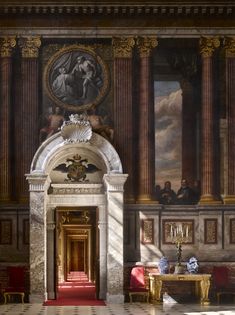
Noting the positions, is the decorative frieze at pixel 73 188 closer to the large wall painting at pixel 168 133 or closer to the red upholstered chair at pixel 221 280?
the large wall painting at pixel 168 133

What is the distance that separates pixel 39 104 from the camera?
26.5 meters

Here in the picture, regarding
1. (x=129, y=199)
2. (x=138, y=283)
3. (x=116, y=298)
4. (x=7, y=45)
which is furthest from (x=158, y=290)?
(x=7, y=45)

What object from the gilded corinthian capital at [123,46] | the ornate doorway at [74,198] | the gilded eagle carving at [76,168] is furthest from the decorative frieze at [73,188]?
the gilded corinthian capital at [123,46]

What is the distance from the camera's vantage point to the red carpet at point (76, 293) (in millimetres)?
25500

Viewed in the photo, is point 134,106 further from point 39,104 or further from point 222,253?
point 222,253

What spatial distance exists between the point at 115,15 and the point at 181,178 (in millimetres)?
5275

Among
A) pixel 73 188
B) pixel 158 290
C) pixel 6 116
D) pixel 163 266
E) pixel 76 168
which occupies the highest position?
pixel 6 116

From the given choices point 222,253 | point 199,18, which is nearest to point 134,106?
point 199,18

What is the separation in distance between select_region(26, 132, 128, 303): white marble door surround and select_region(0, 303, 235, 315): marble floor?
0.88 meters

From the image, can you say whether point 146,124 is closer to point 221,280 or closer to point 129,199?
point 129,199

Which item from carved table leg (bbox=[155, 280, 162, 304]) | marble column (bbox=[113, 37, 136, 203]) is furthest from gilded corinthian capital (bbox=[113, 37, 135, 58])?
carved table leg (bbox=[155, 280, 162, 304])

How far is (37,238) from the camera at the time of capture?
83.5 feet

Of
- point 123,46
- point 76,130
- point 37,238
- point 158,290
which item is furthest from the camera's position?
point 123,46

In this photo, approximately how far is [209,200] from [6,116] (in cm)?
655
